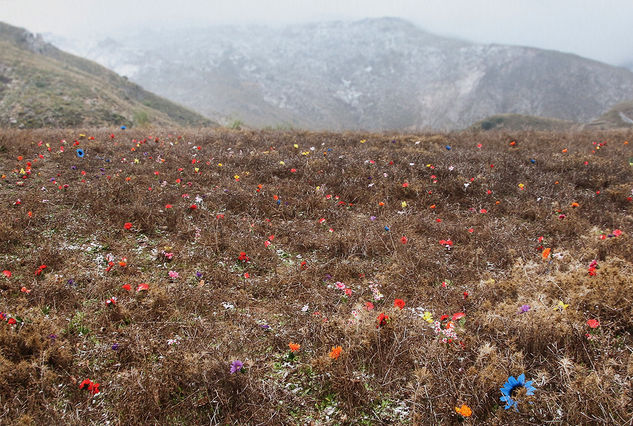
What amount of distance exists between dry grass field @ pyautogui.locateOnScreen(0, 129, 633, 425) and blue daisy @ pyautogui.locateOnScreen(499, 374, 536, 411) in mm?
21

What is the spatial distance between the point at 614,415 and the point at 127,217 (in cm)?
642

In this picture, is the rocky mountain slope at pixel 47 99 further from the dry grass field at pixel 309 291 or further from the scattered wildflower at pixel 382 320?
the scattered wildflower at pixel 382 320

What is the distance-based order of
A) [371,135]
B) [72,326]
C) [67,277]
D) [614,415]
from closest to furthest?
[614,415] → [72,326] → [67,277] → [371,135]

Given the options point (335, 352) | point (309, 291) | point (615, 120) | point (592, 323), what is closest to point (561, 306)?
point (592, 323)

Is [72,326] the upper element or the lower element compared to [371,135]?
lower

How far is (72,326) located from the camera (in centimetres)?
338

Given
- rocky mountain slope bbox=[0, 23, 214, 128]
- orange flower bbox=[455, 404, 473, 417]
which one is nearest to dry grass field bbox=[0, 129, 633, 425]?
orange flower bbox=[455, 404, 473, 417]

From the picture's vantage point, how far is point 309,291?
13.9 ft

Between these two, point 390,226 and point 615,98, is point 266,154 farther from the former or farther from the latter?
point 615,98

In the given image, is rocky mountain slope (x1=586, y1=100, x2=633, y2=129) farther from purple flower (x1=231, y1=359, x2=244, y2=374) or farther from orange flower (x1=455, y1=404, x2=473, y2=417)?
purple flower (x1=231, y1=359, x2=244, y2=374)

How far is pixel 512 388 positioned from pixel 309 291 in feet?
7.72

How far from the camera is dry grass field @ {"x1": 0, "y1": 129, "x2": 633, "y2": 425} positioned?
2594 mm

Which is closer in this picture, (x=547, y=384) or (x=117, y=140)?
(x=547, y=384)

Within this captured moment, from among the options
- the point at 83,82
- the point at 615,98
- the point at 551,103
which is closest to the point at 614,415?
the point at 83,82
